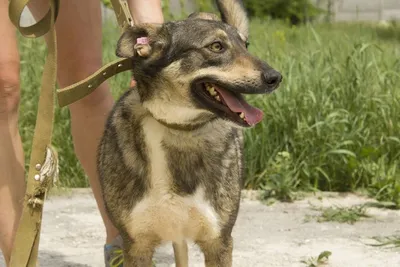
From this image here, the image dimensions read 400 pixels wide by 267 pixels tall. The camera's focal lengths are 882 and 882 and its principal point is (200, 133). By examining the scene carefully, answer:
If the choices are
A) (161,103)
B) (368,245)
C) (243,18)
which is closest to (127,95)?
(161,103)

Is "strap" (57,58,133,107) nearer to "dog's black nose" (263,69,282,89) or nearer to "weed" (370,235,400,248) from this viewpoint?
"dog's black nose" (263,69,282,89)

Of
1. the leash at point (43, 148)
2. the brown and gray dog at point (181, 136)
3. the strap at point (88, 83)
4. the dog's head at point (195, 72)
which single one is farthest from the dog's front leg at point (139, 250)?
the strap at point (88, 83)

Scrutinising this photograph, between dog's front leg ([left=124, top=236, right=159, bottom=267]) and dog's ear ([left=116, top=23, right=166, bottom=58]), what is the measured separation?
0.77 m

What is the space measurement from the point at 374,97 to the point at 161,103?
3.32 metres

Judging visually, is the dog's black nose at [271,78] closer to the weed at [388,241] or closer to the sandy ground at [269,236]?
the sandy ground at [269,236]

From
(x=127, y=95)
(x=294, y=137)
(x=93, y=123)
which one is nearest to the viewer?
(x=127, y=95)

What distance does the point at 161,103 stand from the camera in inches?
138

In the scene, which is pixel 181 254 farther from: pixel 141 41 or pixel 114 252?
pixel 141 41

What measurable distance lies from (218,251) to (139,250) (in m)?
0.33

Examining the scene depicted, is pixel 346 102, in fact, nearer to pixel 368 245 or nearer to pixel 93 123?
pixel 368 245

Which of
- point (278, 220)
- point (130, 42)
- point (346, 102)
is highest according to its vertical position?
point (130, 42)

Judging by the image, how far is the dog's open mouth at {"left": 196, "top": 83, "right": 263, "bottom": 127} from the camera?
3.36 m

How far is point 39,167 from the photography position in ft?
12.1

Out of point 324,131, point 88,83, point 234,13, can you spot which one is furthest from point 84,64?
point 324,131
